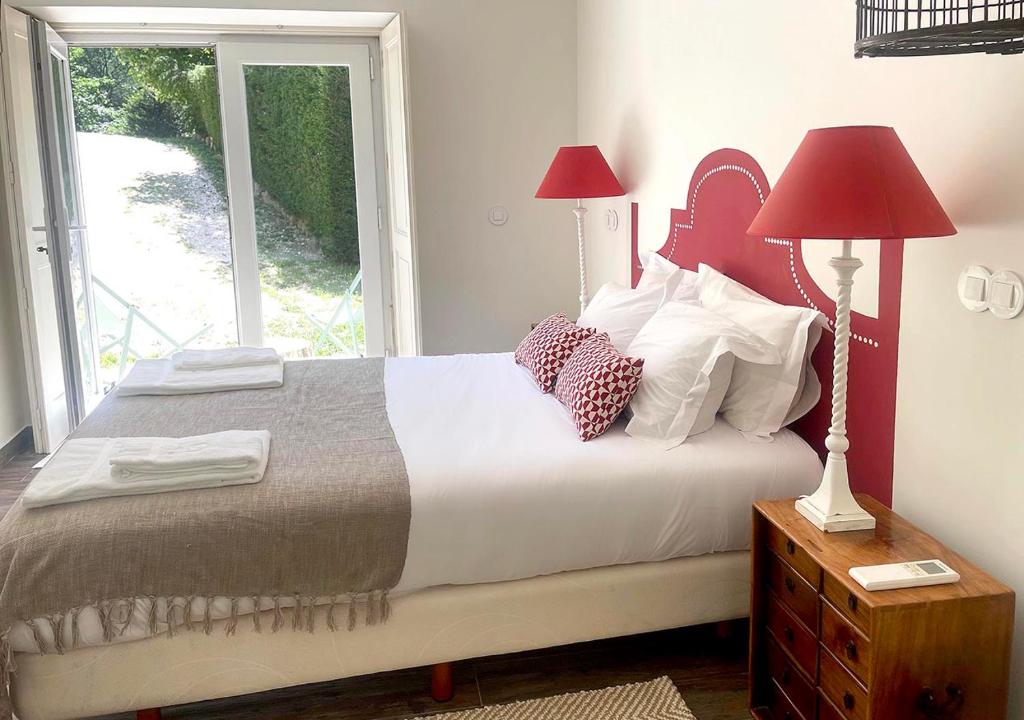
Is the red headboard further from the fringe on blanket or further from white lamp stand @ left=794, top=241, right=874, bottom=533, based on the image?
the fringe on blanket

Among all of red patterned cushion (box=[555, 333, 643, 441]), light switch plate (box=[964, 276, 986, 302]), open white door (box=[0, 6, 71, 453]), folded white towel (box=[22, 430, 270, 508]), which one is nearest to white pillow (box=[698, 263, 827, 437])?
red patterned cushion (box=[555, 333, 643, 441])

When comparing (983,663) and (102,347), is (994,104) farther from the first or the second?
(102,347)

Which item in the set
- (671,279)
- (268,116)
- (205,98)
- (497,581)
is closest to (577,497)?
(497,581)

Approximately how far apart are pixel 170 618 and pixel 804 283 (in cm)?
196

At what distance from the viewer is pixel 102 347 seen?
6.39 metres

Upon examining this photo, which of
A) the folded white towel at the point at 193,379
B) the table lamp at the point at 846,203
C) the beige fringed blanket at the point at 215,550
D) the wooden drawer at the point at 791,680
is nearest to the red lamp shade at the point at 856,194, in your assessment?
the table lamp at the point at 846,203

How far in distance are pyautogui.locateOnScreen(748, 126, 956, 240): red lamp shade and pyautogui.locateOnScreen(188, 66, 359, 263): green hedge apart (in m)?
3.86

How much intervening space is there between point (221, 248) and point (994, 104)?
5.68 metres

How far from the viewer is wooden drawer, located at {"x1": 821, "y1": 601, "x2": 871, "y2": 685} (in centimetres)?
182

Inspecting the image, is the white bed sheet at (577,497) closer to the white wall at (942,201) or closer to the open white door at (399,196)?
the white wall at (942,201)

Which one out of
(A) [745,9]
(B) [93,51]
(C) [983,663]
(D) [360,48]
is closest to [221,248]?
(B) [93,51]

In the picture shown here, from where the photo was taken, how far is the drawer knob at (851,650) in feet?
6.07

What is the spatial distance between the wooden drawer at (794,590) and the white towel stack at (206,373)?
6.38ft

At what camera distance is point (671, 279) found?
11.3ft
